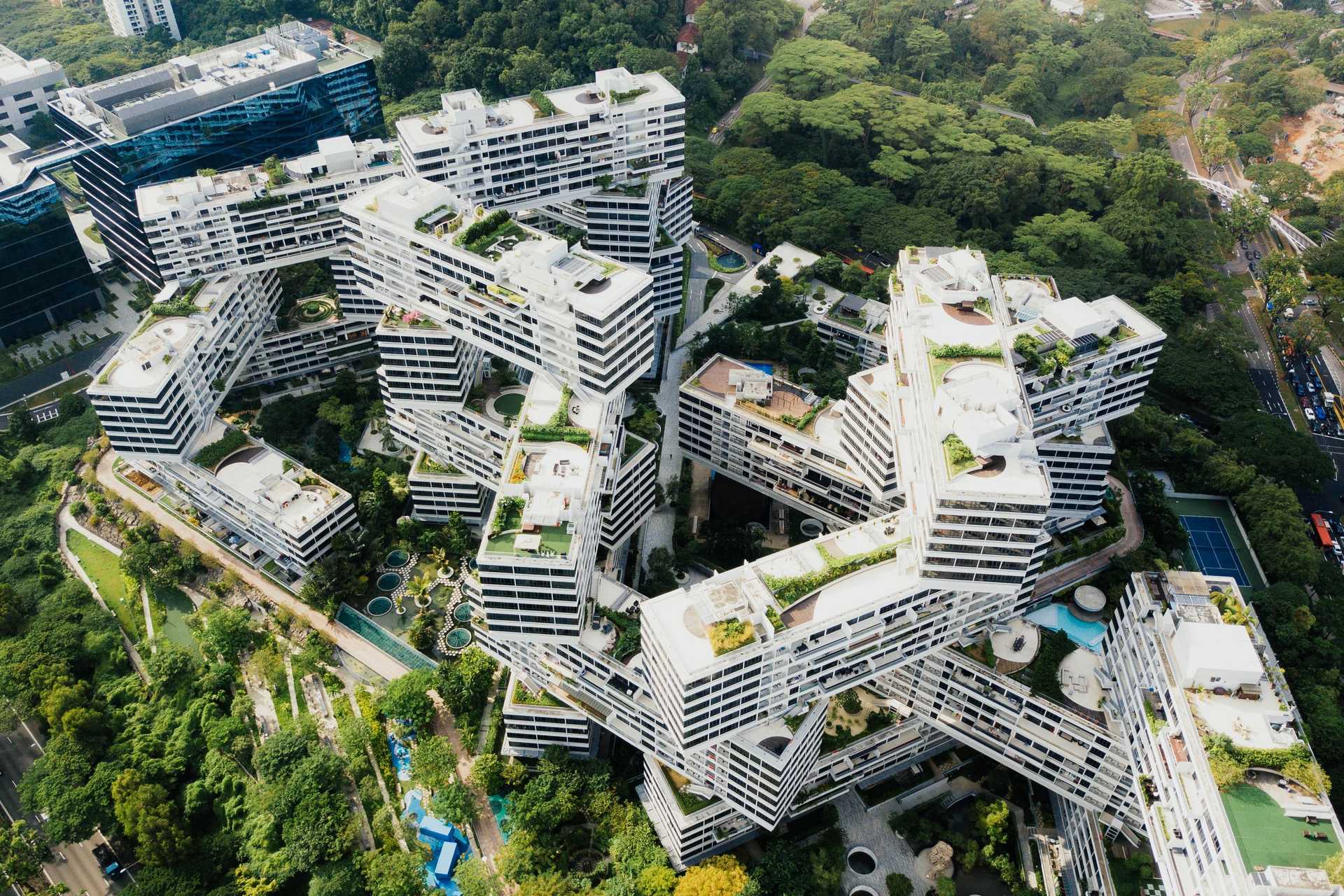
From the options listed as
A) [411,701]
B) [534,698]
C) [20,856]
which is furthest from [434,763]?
[20,856]

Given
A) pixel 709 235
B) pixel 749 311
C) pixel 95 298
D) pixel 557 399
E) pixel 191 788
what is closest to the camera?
pixel 191 788

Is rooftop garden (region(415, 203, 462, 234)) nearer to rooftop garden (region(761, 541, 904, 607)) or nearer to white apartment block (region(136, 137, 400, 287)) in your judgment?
white apartment block (region(136, 137, 400, 287))

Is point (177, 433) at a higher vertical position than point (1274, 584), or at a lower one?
higher

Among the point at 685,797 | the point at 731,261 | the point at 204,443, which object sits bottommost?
the point at 685,797

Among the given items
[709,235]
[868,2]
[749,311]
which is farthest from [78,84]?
[868,2]

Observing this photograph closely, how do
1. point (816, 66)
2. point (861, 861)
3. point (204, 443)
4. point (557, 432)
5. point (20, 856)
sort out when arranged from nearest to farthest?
point (20, 856)
point (861, 861)
point (557, 432)
point (204, 443)
point (816, 66)

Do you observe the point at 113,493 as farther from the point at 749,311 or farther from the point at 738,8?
the point at 738,8

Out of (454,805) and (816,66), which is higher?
(816,66)

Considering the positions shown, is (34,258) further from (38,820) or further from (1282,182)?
(1282,182)
